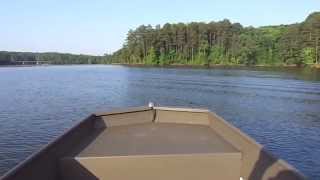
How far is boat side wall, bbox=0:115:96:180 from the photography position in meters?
7.09

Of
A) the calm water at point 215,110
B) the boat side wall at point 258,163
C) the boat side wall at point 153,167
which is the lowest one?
the calm water at point 215,110

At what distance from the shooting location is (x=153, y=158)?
961 centimetres

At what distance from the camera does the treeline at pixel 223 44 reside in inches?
4353

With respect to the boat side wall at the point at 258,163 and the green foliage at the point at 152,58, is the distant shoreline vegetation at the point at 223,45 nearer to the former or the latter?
the green foliage at the point at 152,58

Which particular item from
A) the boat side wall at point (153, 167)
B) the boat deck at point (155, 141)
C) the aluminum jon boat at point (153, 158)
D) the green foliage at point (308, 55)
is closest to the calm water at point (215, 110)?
the boat deck at point (155, 141)

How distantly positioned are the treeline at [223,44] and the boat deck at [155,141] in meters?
101

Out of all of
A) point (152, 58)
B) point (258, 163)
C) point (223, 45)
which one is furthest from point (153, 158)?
point (152, 58)

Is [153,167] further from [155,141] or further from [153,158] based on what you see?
[155,141]

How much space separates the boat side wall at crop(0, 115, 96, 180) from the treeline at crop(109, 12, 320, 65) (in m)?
106

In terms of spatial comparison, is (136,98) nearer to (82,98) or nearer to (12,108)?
(82,98)

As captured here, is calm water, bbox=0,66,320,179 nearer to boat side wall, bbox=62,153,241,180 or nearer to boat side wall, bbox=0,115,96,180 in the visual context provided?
boat side wall, bbox=0,115,96,180

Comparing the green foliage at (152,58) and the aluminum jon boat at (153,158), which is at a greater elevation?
the green foliage at (152,58)

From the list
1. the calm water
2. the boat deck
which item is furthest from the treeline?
the boat deck

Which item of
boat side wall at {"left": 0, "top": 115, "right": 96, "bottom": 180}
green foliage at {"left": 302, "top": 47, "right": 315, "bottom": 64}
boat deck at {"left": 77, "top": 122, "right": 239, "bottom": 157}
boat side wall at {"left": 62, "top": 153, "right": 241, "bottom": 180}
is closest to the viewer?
boat side wall at {"left": 0, "top": 115, "right": 96, "bottom": 180}
